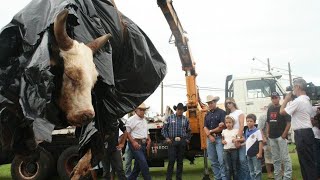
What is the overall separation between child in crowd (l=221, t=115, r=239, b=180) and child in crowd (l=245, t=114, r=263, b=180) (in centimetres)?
31

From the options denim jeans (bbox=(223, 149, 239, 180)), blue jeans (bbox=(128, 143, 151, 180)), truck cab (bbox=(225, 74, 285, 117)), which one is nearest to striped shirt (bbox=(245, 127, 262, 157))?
denim jeans (bbox=(223, 149, 239, 180))

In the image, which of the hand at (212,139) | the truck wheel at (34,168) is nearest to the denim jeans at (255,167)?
the hand at (212,139)

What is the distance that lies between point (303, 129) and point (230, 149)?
1.78 metres

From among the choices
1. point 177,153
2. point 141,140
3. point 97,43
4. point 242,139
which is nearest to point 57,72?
point 97,43

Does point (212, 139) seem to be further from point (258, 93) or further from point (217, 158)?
point (258, 93)

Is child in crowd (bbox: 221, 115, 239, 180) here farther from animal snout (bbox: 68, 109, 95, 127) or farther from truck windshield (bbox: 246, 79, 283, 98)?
animal snout (bbox: 68, 109, 95, 127)

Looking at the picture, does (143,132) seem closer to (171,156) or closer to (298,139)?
(171,156)

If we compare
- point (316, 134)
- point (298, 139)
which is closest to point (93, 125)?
point (298, 139)

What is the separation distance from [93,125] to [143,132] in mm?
6223

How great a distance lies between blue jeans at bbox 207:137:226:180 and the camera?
9820 millimetres

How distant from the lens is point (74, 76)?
3.72 m

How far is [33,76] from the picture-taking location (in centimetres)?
375

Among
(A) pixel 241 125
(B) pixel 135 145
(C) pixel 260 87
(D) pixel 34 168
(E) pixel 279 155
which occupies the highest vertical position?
(C) pixel 260 87

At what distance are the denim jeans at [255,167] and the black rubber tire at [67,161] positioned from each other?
15.2ft
